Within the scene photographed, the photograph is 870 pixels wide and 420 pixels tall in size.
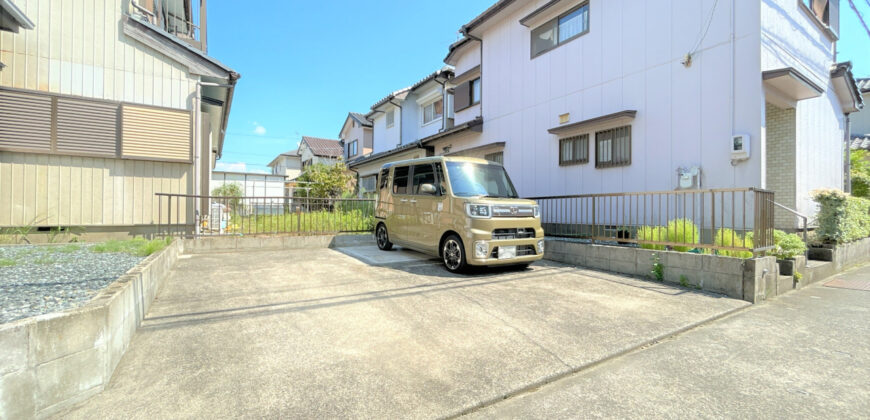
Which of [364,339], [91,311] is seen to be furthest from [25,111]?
[364,339]

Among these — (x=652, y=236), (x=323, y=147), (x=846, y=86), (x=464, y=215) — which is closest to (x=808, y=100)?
(x=846, y=86)

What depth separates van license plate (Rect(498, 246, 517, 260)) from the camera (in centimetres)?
518

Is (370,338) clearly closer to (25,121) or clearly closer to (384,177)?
(384,177)

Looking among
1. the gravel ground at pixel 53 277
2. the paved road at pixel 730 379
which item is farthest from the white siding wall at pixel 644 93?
the gravel ground at pixel 53 277

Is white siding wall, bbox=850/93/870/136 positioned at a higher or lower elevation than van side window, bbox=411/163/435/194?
higher

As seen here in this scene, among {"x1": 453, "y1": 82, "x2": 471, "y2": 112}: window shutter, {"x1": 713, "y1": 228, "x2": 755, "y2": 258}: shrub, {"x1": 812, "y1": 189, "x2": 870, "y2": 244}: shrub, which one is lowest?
{"x1": 713, "y1": 228, "x2": 755, "y2": 258}: shrub

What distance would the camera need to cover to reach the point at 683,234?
4.99m

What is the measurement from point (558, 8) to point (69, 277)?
1009 centimetres

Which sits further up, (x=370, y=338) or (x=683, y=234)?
(x=683, y=234)

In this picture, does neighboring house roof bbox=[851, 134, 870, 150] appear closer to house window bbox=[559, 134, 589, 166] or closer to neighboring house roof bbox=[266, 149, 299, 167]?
house window bbox=[559, 134, 589, 166]

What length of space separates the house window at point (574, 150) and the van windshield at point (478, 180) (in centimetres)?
296

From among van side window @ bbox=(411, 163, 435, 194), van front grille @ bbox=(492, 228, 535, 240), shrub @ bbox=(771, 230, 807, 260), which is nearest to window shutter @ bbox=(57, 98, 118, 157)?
van side window @ bbox=(411, 163, 435, 194)

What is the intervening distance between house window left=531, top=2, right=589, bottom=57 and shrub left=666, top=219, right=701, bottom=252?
5.25 meters

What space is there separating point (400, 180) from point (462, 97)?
675 cm
